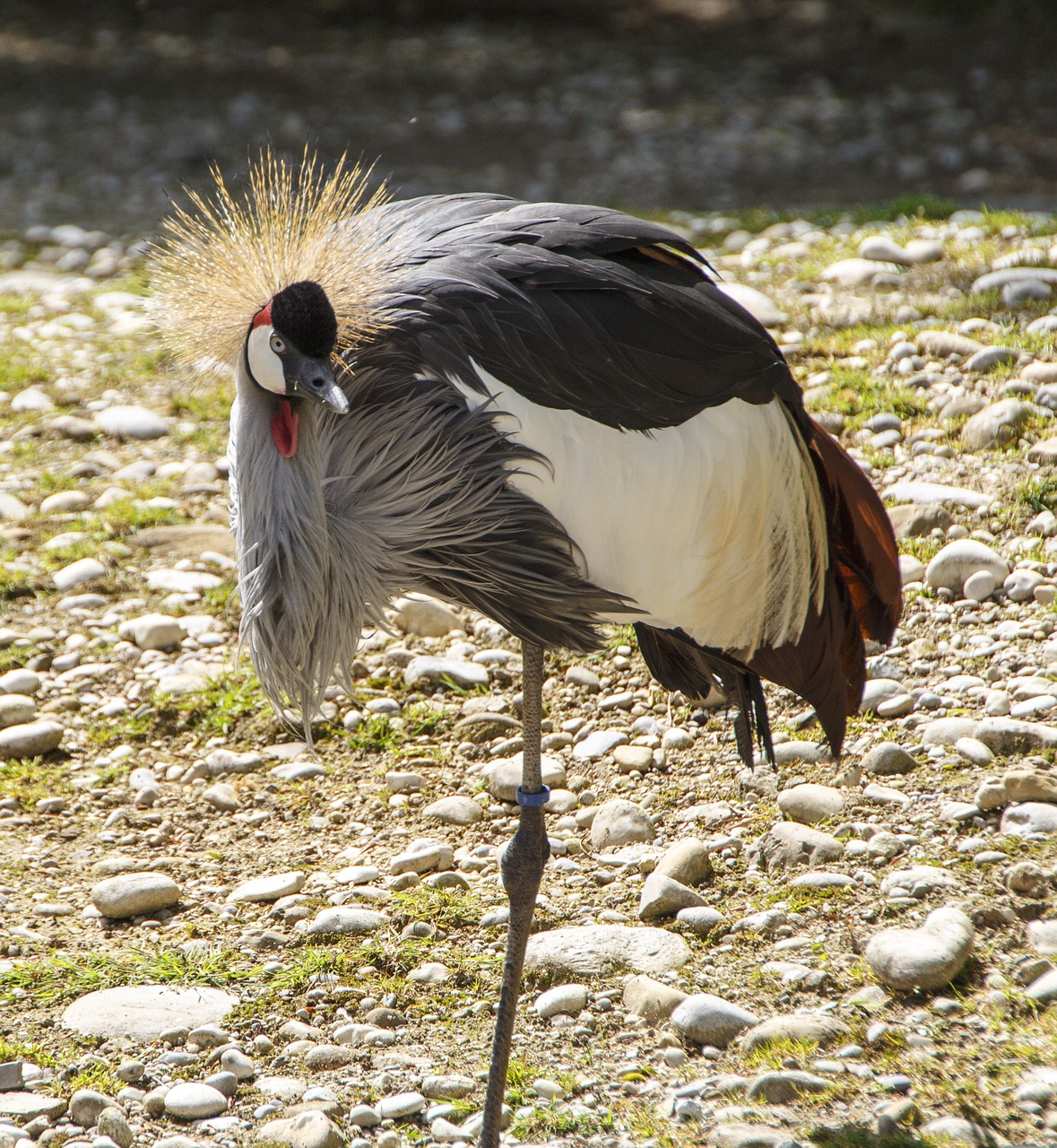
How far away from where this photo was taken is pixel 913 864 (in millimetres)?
2260

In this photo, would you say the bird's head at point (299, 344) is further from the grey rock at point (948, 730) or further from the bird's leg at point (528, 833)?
the grey rock at point (948, 730)

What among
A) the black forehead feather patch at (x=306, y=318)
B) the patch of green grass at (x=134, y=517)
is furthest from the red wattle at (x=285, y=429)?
the patch of green grass at (x=134, y=517)

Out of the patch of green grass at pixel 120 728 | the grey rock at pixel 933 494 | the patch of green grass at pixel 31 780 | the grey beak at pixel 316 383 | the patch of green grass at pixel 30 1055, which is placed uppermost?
the grey beak at pixel 316 383

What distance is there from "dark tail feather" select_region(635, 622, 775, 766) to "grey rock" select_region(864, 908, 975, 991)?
1.39 feet

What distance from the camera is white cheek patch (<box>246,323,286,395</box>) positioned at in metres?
1.78

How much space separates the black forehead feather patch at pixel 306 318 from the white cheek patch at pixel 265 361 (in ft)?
0.10

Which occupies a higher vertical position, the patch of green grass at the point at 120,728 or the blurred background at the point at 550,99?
the blurred background at the point at 550,99

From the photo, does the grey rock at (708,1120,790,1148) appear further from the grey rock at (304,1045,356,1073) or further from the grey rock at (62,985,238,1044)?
the grey rock at (62,985,238,1044)

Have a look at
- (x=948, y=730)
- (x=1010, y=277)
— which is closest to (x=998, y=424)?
(x=1010, y=277)

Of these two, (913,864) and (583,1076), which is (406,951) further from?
(913,864)

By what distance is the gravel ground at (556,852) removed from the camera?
195cm

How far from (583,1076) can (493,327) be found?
113 centimetres

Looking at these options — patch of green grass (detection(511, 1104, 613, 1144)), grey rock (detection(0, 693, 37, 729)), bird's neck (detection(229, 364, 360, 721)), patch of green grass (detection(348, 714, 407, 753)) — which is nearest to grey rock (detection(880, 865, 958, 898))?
patch of green grass (detection(511, 1104, 613, 1144))

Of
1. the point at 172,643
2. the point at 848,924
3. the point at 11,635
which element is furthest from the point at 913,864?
the point at 11,635
